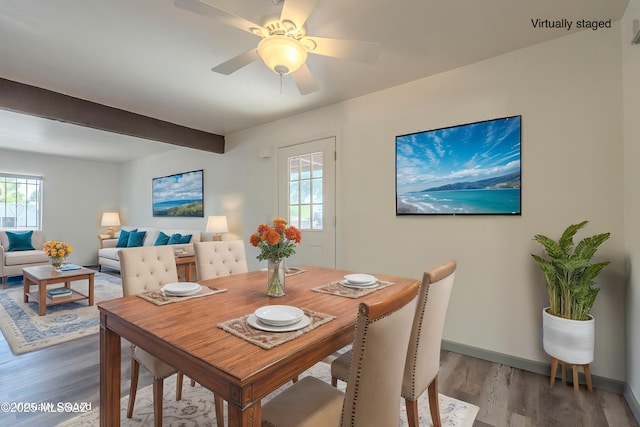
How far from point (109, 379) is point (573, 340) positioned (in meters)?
2.65

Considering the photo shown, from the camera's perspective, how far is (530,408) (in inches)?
72.2

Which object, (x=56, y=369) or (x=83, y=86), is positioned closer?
(x=56, y=369)

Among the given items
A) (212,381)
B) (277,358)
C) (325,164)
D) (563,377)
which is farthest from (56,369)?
Result: (563,377)

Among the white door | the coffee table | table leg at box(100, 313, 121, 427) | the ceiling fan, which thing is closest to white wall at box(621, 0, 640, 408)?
the ceiling fan

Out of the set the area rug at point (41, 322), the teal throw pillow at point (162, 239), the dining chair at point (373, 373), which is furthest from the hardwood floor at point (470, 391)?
the teal throw pillow at point (162, 239)

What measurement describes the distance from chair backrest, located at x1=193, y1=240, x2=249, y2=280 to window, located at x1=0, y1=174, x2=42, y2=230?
640cm

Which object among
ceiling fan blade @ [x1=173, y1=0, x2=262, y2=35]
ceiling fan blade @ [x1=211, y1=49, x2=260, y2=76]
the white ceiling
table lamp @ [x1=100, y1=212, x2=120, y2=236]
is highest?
the white ceiling

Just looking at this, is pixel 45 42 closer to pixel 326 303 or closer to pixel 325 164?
pixel 325 164

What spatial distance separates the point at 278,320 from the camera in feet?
3.66

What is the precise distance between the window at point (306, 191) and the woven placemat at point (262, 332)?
2.37 m

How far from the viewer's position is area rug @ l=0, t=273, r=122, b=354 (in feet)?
8.93

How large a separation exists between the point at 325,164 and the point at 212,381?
2829 millimetres

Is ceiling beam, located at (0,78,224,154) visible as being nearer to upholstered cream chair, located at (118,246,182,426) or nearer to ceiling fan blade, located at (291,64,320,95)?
upholstered cream chair, located at (118,246,182,426)

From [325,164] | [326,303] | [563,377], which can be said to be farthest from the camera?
[325,164]
